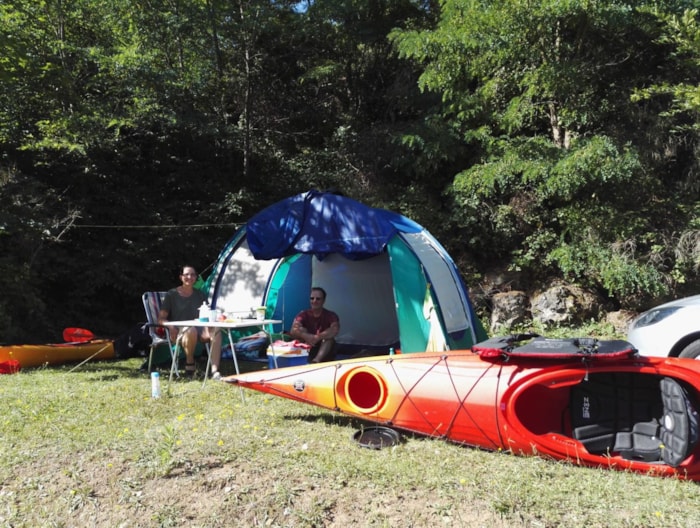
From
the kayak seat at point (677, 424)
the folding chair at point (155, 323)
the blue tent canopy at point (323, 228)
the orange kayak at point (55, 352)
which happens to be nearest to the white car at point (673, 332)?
the kayak seat at point (677, 424)

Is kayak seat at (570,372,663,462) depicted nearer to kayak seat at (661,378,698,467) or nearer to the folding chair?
kayak seat at (661,378,698,467)

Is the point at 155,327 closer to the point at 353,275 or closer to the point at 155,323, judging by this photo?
the point at 155,323

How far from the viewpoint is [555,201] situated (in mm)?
9633

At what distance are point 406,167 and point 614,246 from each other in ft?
13.4

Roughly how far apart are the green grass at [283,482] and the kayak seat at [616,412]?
1.05 feet

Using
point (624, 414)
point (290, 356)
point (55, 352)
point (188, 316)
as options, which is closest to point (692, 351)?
point (624, 414)

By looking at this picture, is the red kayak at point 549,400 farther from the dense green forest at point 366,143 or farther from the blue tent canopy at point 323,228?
the dense green forest at point 366,143

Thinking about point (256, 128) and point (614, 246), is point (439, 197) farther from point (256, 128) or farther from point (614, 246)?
point (256, 128)

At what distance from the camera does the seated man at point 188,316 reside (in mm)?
5509

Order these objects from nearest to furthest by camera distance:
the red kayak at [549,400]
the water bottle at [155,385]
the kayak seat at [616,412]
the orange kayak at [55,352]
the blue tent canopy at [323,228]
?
1. the red kayak at [549,400]
2. the kayak seat at [616,412]
3. the water bottle at [155,385]
4. the blue tent canopy at [323,228]
5. the orange kayak at [55,352]

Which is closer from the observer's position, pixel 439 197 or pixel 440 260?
pixel 440 260

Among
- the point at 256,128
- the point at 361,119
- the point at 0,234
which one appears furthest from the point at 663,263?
the point at 0,234

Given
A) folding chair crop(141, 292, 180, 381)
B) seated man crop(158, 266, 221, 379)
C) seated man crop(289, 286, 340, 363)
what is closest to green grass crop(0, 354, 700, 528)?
seated man crop(158, 266, 221, 379)

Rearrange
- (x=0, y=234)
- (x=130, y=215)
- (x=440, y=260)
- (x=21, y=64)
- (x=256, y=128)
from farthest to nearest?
(x=256, y=128)
(x=130, y=215)
(x=0, y=234)
(x=21, y=64)
(x=440, y=260)
